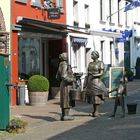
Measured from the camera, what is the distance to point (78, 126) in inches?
603

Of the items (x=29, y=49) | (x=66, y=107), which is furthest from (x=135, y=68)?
(x=66, y=107)

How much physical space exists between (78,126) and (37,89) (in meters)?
7.22

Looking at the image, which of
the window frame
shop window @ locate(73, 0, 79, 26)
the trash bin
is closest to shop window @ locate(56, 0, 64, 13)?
the window frame

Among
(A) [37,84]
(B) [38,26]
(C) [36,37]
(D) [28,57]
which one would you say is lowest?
(A) [37,84]

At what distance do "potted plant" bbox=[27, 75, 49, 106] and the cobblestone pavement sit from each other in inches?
55.0

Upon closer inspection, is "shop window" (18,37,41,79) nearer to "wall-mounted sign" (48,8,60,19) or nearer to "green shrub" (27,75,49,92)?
"wall-mounted sign" (48,8,60,19)

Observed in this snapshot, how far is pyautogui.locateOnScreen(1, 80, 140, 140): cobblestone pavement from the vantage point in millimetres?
13156

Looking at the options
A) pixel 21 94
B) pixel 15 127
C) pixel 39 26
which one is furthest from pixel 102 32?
pixel 15 127

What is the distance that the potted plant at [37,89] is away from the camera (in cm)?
2227

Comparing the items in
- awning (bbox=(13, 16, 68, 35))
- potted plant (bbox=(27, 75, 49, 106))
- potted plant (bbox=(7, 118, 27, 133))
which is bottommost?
potted plant (bbox=(7, 118, 27, 133))

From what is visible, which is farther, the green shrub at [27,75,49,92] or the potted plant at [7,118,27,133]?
the green shrub at [27,75,49,92]

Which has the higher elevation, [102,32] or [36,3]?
[36,3]

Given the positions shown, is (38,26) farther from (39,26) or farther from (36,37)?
(36,37)

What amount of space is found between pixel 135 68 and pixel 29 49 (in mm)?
20761
